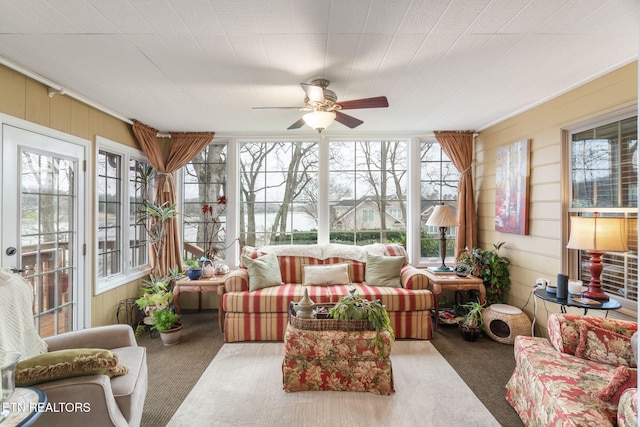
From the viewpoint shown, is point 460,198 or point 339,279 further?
point 460,198

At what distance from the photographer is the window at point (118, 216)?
3363 mm

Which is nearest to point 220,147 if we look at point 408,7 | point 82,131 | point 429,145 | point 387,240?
point 82,131

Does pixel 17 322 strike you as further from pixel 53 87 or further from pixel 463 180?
pixel 463 180

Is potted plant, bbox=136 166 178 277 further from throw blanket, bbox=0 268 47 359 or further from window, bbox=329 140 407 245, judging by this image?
window, bbox=329 140 407 245

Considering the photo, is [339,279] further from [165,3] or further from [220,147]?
[165,3]

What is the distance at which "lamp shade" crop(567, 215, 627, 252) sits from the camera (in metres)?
2.16

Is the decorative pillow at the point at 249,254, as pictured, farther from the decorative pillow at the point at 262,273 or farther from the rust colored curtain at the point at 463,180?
the rust colored curtain at the point at 463,180

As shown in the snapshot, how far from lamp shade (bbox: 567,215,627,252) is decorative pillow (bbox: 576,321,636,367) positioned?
0.59 m

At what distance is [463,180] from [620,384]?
3055 millimetres

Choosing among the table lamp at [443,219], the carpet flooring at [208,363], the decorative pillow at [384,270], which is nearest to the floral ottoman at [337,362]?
the carpet flooring at [208,363]

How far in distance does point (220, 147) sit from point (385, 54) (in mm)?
2972

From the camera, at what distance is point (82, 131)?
3.02m

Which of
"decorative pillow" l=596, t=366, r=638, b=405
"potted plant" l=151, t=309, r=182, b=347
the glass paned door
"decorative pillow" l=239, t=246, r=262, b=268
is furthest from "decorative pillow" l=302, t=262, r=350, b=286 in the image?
"decorative pillow" l=596, t=366, r=638, b=405

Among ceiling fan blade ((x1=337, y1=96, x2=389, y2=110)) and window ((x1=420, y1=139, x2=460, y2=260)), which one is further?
window ((x1=420, y1=139, x2=460, y2=260))
